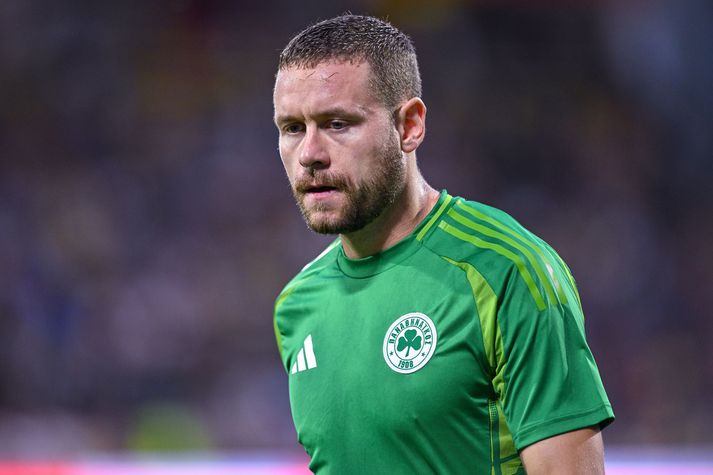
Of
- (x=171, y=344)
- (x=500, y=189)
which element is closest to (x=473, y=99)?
(x=500, y=189)

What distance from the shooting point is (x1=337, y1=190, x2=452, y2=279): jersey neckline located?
2344 millimetres

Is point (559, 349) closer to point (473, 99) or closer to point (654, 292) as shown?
point (654, 292)

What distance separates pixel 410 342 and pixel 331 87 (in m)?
0.59

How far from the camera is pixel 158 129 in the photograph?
845 centimetres

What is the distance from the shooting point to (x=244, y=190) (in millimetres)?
8320

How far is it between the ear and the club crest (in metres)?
0.41

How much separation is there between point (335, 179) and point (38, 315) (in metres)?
5.88

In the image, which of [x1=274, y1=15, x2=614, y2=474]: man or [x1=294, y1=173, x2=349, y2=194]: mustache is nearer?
[x1=274, y1=15, x2=614, y2=474]: man

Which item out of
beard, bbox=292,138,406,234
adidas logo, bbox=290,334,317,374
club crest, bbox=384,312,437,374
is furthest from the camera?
adidas logo, bbox=290,334,317,374

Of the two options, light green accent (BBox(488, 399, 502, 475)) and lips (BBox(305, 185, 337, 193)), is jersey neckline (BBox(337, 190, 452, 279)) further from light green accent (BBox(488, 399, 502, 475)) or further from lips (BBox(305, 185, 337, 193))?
light green accent (BBox(488, 399, 502, 475))

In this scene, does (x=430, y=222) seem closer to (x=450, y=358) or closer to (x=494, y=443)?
(x=450, y=358)

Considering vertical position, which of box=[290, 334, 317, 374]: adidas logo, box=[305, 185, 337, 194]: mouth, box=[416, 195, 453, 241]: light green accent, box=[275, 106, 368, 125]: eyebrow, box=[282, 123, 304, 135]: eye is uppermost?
box=[282, 123, 304, 135]: eye

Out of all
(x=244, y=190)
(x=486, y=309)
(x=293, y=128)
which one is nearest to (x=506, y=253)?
(x=486, y=309)

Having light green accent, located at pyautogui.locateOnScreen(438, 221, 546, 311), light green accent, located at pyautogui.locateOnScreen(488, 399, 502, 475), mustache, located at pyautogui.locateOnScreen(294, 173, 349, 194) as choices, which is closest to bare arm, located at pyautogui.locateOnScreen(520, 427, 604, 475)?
light green accent, located at pyautogui.locateOnScreen(488, 399, 502, 475)
